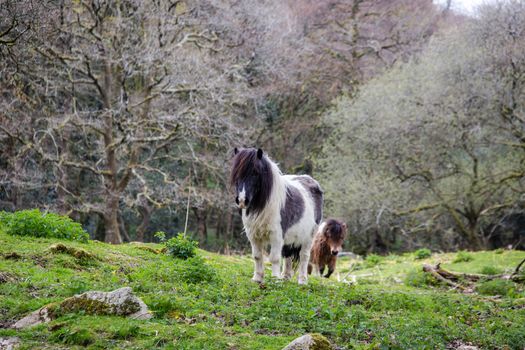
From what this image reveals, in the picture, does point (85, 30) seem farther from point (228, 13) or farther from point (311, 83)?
point (311, 83)

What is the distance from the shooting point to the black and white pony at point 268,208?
923cm

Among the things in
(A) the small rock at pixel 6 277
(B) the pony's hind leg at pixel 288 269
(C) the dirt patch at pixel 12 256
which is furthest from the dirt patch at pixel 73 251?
(B) the pony's hind leg at pixel 288 269

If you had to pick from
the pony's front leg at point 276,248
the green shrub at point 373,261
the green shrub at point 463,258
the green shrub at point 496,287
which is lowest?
the green shrub at point 373,261

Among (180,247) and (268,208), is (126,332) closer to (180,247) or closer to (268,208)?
(268,208)

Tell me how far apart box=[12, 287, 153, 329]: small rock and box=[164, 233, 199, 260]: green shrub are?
4006 mm

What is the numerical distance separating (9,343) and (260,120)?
23.7 meters

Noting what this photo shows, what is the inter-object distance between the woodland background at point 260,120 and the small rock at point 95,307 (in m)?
10.2

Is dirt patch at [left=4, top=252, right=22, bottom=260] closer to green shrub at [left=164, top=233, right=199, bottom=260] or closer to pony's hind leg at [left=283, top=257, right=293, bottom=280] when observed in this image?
green shrub at [left=164, top=233, right=199, bottom=260]

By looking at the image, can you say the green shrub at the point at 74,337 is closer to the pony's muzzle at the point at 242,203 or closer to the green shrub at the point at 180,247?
the pony's muzzle at the point at 242,203

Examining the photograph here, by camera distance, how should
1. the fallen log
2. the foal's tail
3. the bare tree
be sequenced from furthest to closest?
the bare tree, the fallen log, the foal's tail

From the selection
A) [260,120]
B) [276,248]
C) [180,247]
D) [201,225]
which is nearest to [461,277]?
[276,248]

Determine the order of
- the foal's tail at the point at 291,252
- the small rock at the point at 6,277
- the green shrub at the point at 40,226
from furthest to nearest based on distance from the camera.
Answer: the green shrub at the point at 40,226
the foal's tail at the point at 291,252
the small rock at the point at 6,277

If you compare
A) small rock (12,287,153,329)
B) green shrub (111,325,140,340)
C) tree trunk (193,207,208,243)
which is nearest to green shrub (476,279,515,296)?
small rock (12,287,153,329)

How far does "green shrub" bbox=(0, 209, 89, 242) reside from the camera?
11.4 m
